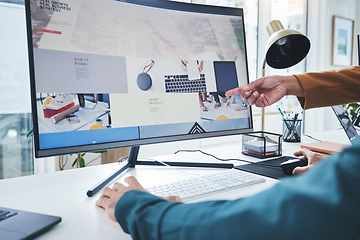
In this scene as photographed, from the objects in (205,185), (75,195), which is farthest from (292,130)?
(75,195)

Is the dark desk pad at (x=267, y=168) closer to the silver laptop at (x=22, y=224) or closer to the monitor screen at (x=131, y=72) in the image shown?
the monitor screen at (x=131, y=72)

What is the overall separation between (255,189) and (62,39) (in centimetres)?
67

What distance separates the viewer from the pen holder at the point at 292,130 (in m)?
1.55

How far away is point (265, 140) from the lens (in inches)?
46.7

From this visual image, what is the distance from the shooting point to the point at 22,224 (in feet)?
1.75

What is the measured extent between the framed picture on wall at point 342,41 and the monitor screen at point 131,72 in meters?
3.37

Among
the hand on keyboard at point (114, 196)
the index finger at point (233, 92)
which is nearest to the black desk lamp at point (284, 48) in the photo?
the index finger at point (233, 92)

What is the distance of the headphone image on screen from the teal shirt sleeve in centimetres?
60

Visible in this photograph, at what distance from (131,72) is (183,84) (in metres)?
0.20

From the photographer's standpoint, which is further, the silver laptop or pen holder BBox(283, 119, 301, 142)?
pen holder BBox(283, 119, 301, 142)

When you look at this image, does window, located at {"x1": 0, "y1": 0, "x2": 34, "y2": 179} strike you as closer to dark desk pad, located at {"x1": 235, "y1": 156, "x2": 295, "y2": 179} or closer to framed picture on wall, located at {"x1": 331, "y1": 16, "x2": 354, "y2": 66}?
dark desk pad, located at {"x1": 235, "y1": 156, "x2": 295, "y2": 179}

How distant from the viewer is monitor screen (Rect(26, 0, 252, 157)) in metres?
0.76

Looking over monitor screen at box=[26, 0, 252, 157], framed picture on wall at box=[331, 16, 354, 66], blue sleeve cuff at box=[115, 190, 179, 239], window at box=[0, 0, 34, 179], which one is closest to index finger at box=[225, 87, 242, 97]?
monitor screen at box=[26, 0, 252, 157]

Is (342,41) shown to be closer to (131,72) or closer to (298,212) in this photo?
(131,72)
